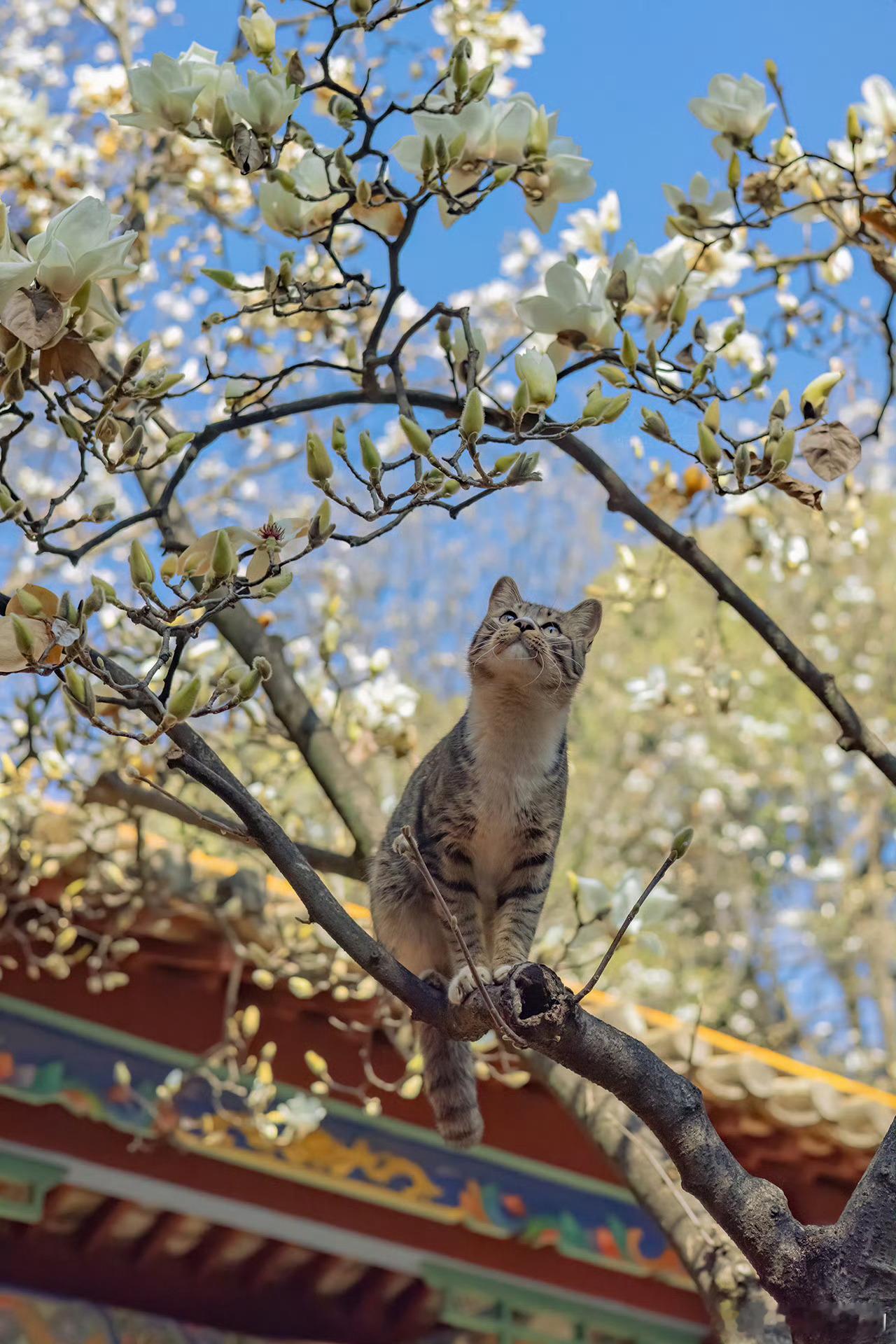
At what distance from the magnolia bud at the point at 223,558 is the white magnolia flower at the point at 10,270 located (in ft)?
1.55

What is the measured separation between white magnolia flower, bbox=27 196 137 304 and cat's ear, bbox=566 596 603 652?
1.37 metres

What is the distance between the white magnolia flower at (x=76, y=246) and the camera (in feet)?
6.88

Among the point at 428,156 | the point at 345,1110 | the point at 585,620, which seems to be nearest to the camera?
the point at 428,156

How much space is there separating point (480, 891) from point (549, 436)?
3.58 ft

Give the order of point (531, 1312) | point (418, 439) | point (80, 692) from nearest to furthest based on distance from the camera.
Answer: point (80, 692)
point (418, 439)
point (531, 1312)

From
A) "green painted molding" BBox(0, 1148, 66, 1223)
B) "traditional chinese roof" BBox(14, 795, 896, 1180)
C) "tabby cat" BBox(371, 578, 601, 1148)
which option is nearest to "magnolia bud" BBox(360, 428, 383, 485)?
"tabby cat" BBox(371, 578, 601, 1148)

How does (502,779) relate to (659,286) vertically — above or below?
below

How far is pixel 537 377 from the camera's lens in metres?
2.24

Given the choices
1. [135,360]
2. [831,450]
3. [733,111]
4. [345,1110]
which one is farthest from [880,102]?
[345,1110]

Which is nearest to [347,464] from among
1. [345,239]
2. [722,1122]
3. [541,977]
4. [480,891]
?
[541,977]

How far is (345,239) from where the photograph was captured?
155 inches

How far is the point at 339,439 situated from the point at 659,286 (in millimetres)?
1125

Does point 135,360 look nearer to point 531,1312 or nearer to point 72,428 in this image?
point 72,428

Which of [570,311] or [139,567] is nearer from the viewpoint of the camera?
[139,567]
